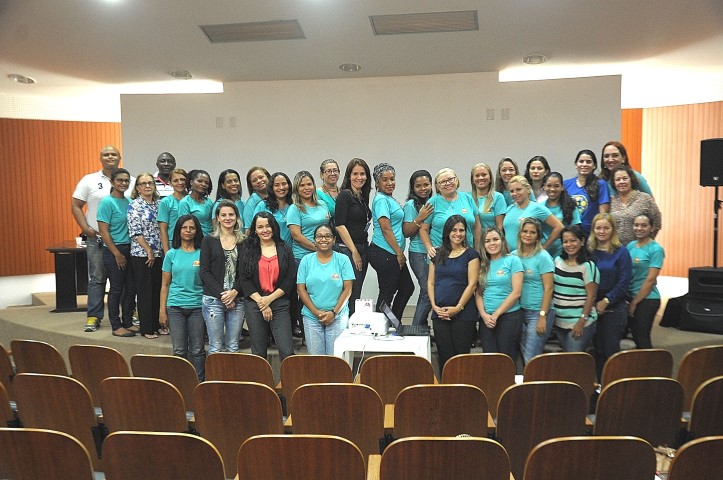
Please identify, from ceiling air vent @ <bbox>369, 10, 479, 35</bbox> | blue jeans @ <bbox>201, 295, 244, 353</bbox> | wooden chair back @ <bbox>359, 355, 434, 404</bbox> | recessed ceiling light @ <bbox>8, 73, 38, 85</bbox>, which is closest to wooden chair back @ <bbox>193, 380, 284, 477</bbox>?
wooden chair back @ <bbox>359, 355, 434, 404</bbox>

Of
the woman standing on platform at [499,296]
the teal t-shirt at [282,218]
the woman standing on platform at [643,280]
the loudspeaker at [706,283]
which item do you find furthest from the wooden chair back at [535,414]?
the loudspeaker at [706,283]

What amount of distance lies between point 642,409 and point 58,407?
8.58 ft

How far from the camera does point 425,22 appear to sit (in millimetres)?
5520

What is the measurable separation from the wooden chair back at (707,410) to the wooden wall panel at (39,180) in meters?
8.83

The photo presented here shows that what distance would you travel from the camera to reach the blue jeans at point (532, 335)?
4234 mm

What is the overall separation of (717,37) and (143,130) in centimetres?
653

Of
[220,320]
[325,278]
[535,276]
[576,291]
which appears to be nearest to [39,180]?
[220,320]

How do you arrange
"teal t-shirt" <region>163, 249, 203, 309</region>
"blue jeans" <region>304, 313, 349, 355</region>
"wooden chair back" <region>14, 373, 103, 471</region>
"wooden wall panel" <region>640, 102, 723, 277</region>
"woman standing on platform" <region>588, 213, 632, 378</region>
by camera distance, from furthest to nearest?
"wooden wall panel" <region>640, 102, 723, 277</region>, "teal t-shirt" <region>163, 249, 203, 309</region>, "blue jeans" <region>304, 313, 349, 355</region>, "woman standing on platform" <region>588, 213, 632, 378</region>, "wooden chair back" <region>14, 373, 103, 471</region>

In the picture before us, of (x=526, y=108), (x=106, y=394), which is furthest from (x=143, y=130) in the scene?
(x=106, y=394)

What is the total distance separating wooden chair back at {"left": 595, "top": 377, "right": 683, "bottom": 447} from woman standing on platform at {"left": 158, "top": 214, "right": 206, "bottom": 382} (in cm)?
294

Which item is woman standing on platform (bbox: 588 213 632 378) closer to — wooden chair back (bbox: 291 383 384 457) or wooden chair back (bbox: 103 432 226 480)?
wooden chair back (bbox: 291 383 384 457)

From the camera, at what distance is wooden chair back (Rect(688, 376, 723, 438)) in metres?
2.62

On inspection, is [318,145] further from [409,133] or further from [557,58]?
[557,58]

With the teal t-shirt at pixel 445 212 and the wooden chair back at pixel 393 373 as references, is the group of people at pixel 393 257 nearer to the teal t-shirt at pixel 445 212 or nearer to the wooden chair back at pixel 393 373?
the teal t-shirt at pixel 445 212
